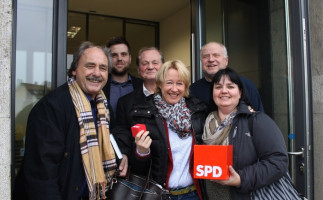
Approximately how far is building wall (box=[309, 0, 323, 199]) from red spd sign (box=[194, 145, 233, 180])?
90.7 inches

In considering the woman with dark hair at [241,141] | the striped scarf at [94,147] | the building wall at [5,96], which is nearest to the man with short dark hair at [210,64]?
the woman with dark hair at [241,141]

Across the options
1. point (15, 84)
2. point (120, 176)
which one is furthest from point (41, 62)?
point (120, 176)

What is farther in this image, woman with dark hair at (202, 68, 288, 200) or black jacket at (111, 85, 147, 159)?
black jacket at (111, 85, 147, 159)

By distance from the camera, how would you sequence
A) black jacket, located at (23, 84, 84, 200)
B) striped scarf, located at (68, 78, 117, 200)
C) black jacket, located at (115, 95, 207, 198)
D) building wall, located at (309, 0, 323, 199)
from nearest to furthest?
black jacket, located at (23, 84, 84, 200), striped scarf, located at (68, 78, 117, 200), black jacket, located at (115, 95, 207, 198), building wall, located at (309, 0, 323, 199)

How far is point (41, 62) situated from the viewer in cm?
257

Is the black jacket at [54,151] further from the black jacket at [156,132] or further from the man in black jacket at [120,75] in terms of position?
the man in black jacket at [120,75]

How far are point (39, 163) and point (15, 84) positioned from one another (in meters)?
0.88

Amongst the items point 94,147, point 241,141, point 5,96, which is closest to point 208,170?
point 241,141

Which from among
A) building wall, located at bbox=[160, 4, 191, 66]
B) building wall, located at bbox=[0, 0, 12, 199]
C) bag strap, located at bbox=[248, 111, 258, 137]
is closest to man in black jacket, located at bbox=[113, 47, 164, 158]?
building wall, located at bbox=[0, 0, 12, 199]

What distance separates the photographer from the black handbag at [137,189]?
6.84 feet

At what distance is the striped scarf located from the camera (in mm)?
2049

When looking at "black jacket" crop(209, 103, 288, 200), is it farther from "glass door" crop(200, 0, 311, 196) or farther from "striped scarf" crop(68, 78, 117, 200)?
"glass door" crop(200, 0, 311, 196)

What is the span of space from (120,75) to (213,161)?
1.89 meters

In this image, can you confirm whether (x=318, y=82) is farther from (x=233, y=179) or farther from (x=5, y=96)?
(x=5, y=96)
